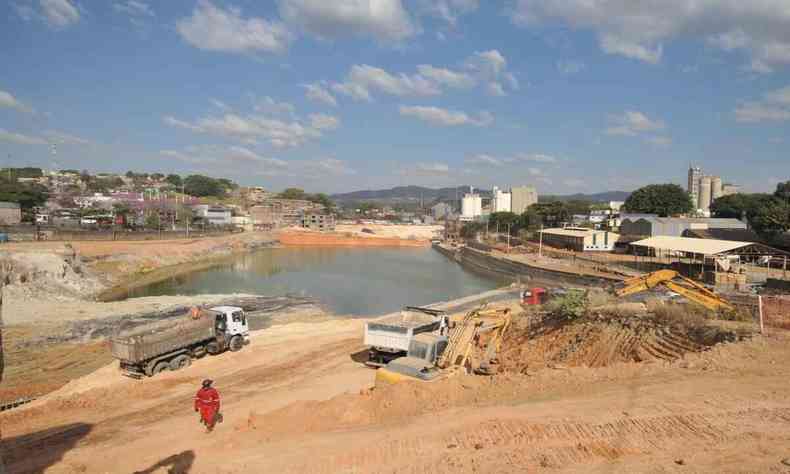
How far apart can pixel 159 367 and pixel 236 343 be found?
3574 millimetres

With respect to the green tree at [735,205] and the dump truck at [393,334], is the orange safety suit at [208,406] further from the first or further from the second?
the green tree at [735,205]

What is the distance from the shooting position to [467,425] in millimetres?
8852

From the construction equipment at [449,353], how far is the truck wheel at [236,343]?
872 centimetres

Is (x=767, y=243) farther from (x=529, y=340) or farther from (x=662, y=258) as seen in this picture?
(x=529, y=340)

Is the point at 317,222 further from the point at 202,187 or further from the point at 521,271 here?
the point at 521,271

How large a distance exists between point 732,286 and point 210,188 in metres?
186

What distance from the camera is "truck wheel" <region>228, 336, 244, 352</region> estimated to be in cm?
1962

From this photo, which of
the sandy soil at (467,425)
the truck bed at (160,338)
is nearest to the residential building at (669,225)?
the sandy soil at (467,425)

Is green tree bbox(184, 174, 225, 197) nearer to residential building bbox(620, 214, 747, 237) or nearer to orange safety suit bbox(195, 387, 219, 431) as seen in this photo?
residential building bbox(620, 214, 747, 237)

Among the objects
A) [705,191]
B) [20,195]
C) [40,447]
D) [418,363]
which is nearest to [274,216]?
[20,195]

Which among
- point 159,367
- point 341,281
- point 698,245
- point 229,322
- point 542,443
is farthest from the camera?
point 341,281

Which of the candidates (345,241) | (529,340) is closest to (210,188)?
(345,241)

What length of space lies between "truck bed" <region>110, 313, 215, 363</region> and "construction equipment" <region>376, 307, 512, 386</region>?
8.49 metres

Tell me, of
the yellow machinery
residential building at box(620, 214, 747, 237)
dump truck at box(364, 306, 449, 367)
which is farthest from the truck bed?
residential building at box(620, 214, 747, 237)
